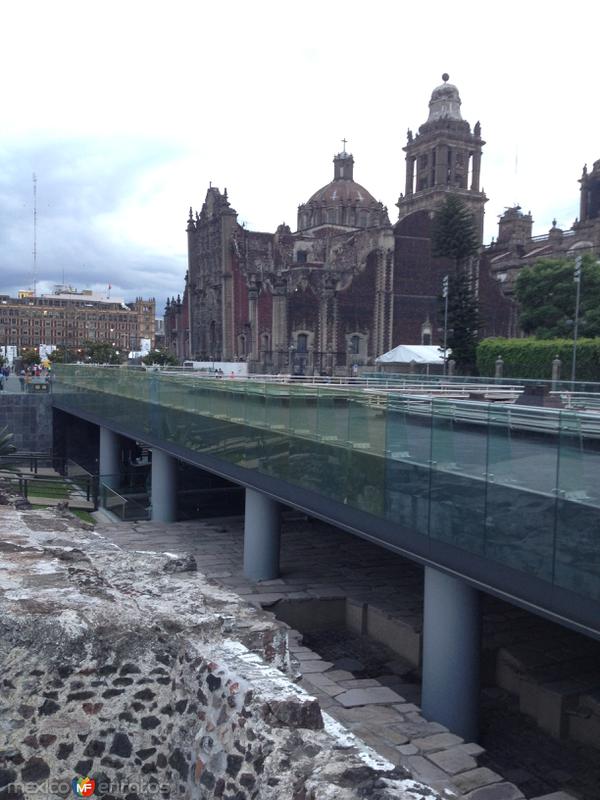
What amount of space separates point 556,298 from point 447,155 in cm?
3193

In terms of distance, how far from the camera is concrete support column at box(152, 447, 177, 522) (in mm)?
19109

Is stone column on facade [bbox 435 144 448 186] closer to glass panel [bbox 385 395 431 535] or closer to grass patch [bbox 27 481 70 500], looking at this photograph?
grass patch [bbox 27 481 70 500]

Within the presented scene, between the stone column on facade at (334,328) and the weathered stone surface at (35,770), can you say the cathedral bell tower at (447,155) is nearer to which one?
the stone column on facade at (334,328)

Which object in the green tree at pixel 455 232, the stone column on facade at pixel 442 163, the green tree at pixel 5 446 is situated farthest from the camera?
the stone column on facade at pixel 442 163

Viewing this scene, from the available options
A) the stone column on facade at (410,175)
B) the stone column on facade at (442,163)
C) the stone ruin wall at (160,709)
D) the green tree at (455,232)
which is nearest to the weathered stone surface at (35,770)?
the stone ruin wall at (160,709)

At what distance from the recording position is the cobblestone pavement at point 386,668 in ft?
24.4

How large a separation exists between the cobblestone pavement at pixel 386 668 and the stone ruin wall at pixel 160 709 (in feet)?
7.92

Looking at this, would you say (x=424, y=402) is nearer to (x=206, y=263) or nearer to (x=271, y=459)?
(x=271, y=459)

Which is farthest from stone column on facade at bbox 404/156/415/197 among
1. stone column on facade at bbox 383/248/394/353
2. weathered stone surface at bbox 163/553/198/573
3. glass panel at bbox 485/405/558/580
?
weathered stone surface at bbox 163/553/198/573

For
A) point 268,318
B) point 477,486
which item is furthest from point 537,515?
point 268,318

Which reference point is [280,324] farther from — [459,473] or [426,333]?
[459,473]

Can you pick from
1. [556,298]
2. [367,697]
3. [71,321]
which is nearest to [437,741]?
[367,697]

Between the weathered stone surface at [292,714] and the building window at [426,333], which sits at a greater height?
the building window at [426,333]

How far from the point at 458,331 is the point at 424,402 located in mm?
35919
